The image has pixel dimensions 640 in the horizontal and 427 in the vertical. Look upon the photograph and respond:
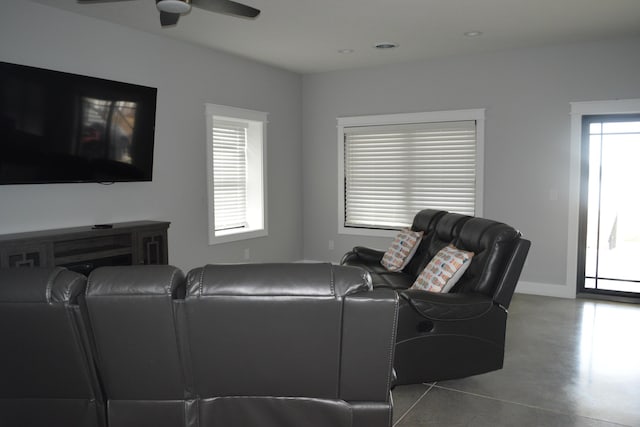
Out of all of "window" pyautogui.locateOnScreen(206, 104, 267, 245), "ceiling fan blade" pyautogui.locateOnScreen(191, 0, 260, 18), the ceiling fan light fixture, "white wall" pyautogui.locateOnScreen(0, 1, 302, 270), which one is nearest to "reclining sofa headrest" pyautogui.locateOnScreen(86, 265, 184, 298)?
the ceiling fan light fixture

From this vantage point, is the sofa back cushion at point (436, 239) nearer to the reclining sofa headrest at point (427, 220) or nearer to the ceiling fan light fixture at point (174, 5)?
the reclining sofa headrest at point (427, 220)

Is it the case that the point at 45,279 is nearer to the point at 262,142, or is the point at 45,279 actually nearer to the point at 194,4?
the point at 194,4

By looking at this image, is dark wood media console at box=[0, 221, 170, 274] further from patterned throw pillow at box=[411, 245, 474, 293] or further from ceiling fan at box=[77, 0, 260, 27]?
patterned throw pillow at box=[411, 245, 474, 293]

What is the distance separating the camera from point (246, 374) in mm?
1831

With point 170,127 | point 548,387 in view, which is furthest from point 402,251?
point 170,127

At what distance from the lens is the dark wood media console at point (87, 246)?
3744 mm

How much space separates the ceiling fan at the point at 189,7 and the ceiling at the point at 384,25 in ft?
3.25

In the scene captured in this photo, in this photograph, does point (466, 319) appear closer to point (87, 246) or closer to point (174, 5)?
point (174, 5)

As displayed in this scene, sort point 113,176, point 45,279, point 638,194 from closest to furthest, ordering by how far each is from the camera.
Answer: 1. point 45,279
2. point 113,176
3. point 638,194

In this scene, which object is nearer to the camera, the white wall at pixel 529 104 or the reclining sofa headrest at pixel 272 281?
the reclining sofa headrest at pixel 272 281

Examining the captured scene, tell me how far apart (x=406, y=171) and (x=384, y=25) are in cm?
229

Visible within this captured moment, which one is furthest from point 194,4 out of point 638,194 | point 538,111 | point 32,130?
point 638,194

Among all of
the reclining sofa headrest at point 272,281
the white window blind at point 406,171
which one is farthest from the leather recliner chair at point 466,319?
the white window blind at point 406,171

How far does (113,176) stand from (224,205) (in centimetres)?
178
